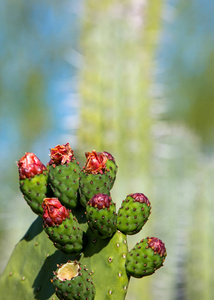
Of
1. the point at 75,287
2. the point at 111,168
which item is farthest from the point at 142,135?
the point at 75,287

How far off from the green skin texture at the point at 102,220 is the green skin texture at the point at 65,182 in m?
0.18

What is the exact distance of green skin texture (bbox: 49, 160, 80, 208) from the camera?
5.73ft

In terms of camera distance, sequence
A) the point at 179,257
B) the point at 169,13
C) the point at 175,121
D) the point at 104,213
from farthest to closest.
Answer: the point at 175,121
the point at 179,257
the point at 169,13
the point at 104,213

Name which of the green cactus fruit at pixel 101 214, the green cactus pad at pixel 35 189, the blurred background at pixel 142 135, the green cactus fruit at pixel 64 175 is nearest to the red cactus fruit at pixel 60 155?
the green cactus fruit at pixel 64 175

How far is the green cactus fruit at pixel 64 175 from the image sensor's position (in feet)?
5.73

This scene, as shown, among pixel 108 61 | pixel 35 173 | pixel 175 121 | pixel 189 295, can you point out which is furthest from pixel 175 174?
pixel 175 121

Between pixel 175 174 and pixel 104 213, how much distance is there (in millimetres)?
2906

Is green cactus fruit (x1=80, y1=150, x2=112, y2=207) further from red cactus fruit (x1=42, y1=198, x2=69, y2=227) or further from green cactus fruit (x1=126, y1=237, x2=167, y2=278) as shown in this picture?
green cactus fruit (x1=126, y1=237, x2=167, y2=278)

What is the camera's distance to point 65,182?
1752 millimetres

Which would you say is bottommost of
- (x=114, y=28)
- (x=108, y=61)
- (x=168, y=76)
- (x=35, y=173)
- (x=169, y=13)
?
(x=35, y=173)

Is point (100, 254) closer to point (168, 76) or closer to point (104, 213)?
point (104, 213)

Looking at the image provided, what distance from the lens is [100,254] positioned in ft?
5.55

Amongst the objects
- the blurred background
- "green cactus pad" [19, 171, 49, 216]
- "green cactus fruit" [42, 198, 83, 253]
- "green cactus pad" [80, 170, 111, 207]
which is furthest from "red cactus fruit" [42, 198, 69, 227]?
the blurred background

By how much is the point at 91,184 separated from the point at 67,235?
0.57 feet
